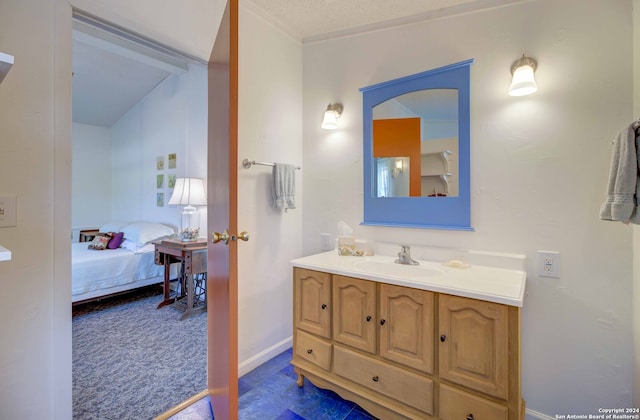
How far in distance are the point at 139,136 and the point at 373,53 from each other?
12.9 feet

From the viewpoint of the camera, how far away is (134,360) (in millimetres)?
2057

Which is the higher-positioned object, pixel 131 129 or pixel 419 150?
pixel 131 129

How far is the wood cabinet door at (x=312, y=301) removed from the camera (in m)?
1.56

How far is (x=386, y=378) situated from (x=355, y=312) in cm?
34

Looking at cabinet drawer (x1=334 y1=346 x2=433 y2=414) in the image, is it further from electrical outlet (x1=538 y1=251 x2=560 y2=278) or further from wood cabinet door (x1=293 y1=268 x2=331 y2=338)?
electrical outlet (x1=538 y1=251 x2=560 y2=278)

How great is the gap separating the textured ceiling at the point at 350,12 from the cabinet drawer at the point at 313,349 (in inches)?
81.8

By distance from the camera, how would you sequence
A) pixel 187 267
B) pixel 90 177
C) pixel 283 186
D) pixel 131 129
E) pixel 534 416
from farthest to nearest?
pixel 90 177, pixel 131 129, pixel 187 267, pixel 283 186, pixel 534 416

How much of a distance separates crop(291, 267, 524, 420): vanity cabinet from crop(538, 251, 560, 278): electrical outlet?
534mm

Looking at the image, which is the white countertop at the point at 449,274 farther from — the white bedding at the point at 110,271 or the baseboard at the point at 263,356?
the white bedding at the point at 110,271

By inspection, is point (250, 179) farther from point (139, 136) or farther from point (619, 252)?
point (139, 136)

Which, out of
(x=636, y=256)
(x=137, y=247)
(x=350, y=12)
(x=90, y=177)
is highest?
(x=350, y=12)

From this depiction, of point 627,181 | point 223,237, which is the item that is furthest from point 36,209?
point 627,181

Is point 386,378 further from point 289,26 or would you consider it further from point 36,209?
point 289,26

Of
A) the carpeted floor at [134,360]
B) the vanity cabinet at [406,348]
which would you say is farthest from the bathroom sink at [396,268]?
the carpeted floor at [134,360]
